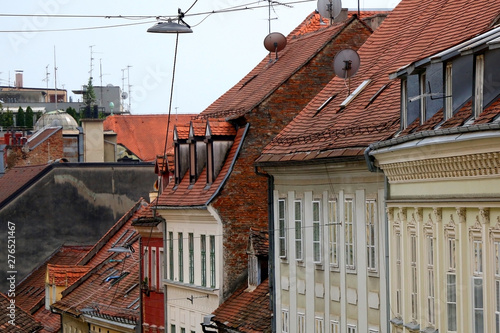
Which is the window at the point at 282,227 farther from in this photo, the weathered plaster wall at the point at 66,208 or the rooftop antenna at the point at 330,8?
the weathered plaster wall at the point at 66,208

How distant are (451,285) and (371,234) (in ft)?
22.7

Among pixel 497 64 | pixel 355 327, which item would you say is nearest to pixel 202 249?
pixel 355 327

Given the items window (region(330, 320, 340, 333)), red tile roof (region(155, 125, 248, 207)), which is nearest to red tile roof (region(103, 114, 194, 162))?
red tile roof (region(155, 125, 248, 207))

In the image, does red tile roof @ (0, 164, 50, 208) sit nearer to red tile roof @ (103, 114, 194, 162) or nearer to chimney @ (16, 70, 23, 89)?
red tile roof @ (103, 114, 194, 162)

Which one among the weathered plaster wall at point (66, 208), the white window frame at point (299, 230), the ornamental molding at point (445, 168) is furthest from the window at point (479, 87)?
the weathered plaster wall at point (66, 208)

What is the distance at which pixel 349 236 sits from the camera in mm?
28359

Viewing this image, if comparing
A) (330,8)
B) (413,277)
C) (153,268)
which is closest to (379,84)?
(413,277)

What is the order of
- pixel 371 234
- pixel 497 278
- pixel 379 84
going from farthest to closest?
pixel 379 84
pixel 371 234
pixel 497 278

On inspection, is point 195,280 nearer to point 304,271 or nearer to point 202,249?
A: point 202,249

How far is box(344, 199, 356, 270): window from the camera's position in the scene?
28.1 meters

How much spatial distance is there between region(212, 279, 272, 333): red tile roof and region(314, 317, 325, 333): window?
3.51 metres

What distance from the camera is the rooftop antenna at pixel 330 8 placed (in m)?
39.4

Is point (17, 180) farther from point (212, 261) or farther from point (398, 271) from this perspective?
point (398, 271)

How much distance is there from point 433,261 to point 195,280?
20.9 metres
